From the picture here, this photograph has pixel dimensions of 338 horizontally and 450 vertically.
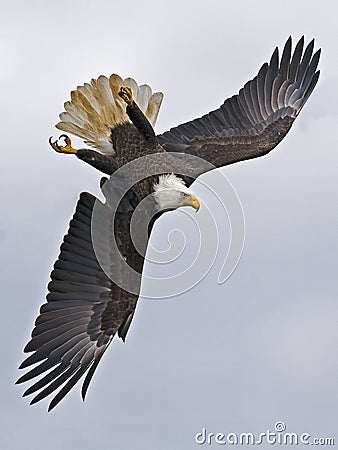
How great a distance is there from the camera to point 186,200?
40.7ft

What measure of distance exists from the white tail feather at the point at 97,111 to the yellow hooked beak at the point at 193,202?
37.3 inches

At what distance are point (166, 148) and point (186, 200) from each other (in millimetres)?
1045

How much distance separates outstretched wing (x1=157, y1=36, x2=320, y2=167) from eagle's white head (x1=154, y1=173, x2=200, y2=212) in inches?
34.1

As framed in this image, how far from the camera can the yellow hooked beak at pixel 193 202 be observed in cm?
1242

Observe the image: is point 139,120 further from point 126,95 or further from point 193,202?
point 193,202

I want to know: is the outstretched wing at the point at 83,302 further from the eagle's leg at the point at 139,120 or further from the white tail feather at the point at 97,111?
the white tail feather at the point at 97,111

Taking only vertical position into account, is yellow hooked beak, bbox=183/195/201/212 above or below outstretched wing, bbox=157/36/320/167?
below

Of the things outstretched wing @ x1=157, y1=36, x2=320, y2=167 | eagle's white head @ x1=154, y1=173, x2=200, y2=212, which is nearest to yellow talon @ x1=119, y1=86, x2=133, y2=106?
eagle's white head @ x1=154, y1=173, x2=200, y2=212

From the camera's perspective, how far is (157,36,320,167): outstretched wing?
13477mm

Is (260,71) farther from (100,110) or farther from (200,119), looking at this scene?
(100,110)

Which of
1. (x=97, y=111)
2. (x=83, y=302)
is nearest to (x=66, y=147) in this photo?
(x=97, y=111)

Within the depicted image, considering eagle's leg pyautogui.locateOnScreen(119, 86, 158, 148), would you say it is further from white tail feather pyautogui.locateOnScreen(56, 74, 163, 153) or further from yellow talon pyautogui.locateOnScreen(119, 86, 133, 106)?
white tail feather pyautogui.locateOnScreen(56, 74, 163, 153)

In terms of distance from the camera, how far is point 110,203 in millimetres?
12383

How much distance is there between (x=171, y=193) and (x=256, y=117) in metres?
2.14
